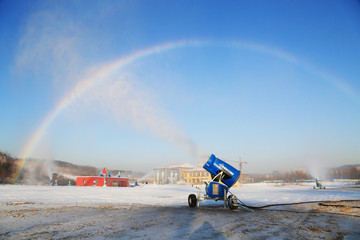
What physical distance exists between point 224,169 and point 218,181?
36.9 inches

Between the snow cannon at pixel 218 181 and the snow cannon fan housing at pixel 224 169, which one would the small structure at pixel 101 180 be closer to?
the snow cannon at pixel 218 181

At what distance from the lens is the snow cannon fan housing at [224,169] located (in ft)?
50.0

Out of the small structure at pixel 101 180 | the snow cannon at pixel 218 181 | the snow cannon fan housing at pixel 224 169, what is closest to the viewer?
the snow cannon at pixel 218 181

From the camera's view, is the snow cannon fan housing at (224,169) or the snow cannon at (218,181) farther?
the snow cannon fan housing at (224,169)

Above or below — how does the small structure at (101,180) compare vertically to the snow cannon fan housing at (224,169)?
below

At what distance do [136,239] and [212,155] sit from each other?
10.0 meters

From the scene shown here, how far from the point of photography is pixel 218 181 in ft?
→ 50.7

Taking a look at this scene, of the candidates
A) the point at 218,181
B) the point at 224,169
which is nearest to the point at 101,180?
the point at 218,181

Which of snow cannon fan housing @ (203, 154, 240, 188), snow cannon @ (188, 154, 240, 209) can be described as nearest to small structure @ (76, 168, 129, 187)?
snow cannon @ (188, 154, 240, 209)

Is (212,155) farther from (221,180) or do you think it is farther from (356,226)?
(356,226)

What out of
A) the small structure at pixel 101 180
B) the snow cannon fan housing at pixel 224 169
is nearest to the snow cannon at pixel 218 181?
the snow cannon fan housing at pixel 224 169

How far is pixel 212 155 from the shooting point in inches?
618

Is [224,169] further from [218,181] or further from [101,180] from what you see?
[101,180]

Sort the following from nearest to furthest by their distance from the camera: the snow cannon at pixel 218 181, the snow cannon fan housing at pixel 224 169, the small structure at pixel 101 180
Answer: the snow cannon at pixel 218 181 < the snow cannon fan housing at pixel 224 169 < the small structure at pixel 101 180
